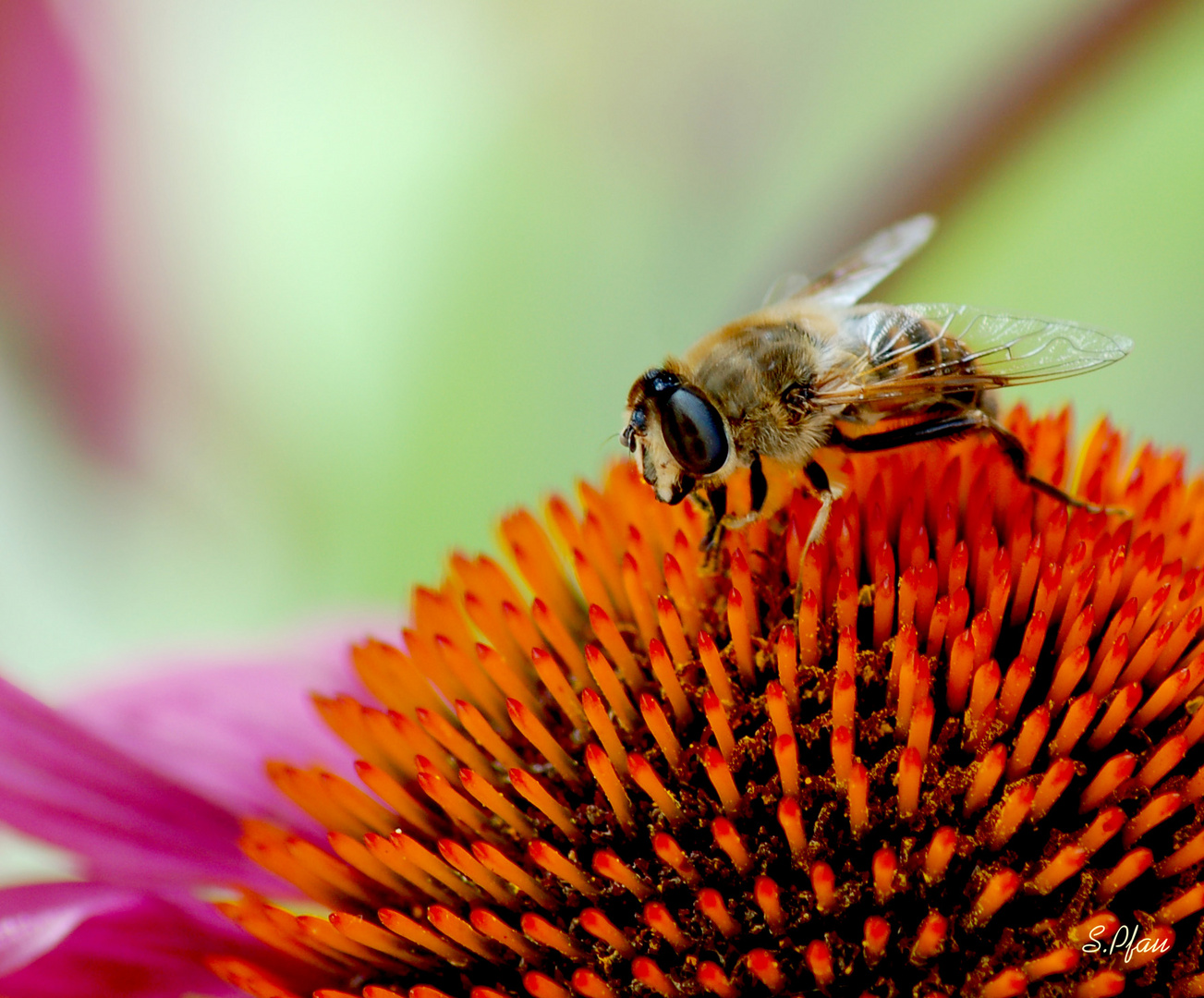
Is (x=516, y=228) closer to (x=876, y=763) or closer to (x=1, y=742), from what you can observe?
(x=1, y=742)

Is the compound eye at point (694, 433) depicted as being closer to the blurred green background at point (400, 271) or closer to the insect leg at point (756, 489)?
the insect leg at point (756, 489)

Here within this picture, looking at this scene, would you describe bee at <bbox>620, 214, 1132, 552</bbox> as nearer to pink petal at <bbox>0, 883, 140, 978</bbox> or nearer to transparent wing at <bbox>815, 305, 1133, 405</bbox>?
transparent wing at <bbox>815, 305, 1133, 405</bbox>

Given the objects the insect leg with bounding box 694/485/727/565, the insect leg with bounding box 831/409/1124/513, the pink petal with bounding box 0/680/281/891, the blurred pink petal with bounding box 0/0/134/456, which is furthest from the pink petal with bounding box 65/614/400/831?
the blurred pink petal with bounding box 0/0/134/456

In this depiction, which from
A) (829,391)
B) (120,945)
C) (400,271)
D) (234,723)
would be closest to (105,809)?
(120,945)

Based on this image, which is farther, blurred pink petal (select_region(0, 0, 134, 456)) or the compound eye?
blurred pink petal (select_region(0, 0, 134, 456))

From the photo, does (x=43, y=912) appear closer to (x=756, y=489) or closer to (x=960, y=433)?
(x=756, y=489)

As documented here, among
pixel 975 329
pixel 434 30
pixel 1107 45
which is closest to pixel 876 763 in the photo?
pixel 975 329
